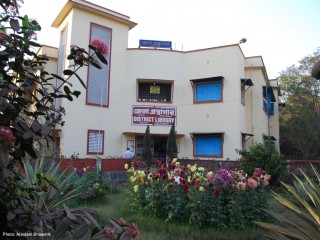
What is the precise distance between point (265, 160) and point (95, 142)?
10912mm

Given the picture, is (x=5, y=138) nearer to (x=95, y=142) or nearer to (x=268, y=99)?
(x=95, y=142)

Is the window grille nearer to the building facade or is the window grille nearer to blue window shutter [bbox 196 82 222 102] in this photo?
the building facade

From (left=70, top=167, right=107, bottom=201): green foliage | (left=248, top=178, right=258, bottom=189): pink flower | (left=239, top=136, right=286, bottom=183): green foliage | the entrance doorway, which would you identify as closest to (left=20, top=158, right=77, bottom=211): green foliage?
(left=70, top=167, right=107, bottom=201): green foliage

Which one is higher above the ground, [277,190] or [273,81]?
[273,81]

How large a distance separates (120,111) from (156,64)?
13.2ft

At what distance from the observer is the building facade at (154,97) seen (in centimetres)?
1956

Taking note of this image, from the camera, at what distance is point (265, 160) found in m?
12.3

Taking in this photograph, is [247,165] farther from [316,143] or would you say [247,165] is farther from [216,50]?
[316,143]

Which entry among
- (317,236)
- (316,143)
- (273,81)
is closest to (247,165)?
(317,236)

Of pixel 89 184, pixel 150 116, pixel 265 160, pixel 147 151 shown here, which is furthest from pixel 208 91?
pixel 89 184

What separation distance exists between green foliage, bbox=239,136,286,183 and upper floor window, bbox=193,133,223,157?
7.06 meters

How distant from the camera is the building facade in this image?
19.6 m

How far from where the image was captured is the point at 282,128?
35.9m

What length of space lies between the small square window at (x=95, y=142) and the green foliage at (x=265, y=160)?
979 centimetres
